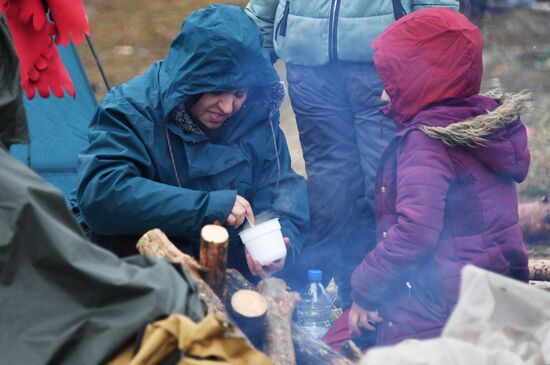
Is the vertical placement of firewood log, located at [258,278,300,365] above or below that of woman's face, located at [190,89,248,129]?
below

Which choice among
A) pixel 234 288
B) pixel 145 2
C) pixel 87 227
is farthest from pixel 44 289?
pixel 145 2

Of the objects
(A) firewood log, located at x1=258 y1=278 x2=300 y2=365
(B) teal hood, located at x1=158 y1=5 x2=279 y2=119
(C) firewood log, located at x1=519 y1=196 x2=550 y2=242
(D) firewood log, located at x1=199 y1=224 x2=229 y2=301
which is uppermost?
(B) teal hood, located at x1=158 y1=5 x2=279 y2=119

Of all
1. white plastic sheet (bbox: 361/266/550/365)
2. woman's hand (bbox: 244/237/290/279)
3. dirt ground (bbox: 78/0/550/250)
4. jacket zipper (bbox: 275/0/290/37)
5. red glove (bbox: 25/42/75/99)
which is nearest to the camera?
white plastic sheet (bbox: 361/266/550/365)

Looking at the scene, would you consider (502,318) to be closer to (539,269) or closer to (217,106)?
(217,106)

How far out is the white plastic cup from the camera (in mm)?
2877

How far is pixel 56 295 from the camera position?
78.7 inches

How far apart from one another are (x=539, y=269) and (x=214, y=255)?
2.08 m

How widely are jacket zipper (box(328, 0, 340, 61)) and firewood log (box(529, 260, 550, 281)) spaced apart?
4.70 ft

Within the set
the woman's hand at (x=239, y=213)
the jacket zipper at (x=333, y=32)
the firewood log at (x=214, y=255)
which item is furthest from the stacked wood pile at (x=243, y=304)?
the jacket zipper at (x=333, y=32)

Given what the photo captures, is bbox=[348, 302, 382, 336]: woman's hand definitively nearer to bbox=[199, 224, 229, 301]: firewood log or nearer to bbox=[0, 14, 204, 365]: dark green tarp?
bbox=[199, 224, 229, 301]: firewood log

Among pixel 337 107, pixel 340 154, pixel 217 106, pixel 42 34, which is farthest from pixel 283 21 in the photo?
pixel 42 34

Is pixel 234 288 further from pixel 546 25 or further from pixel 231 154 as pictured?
pixel 546 25

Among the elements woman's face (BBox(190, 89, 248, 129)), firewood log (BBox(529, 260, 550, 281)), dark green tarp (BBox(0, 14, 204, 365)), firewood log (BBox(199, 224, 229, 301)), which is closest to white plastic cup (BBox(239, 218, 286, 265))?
firewood log (BBox(199, 224, 229, 301))

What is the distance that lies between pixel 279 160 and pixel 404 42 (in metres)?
0.81
